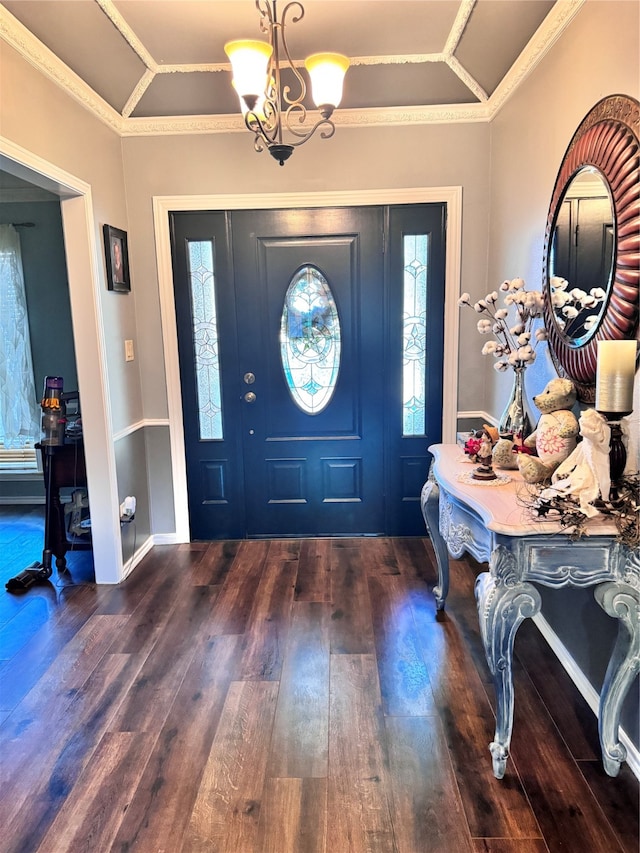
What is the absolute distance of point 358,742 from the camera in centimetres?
188

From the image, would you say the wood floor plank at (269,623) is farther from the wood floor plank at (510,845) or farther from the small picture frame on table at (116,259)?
the small picture frame on table at (116,259)

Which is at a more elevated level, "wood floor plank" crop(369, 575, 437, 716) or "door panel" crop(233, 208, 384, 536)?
"door panel" crop(233, 208, 384, 536)

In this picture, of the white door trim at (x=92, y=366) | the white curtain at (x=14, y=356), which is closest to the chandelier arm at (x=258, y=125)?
the white door trim at (x=92, y=366)

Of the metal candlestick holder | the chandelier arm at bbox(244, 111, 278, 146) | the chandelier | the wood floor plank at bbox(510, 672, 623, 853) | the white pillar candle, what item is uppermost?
the chandelier

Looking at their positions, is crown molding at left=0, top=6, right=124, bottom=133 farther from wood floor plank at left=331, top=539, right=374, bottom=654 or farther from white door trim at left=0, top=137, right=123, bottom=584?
wood floor plank at left=331, top=539, right=374, bottom=654

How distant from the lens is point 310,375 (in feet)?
11.4

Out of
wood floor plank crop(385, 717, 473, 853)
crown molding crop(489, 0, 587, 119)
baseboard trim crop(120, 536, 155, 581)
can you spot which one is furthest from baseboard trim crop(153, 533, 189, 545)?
crown molding crop(489, 0, 587, 119)

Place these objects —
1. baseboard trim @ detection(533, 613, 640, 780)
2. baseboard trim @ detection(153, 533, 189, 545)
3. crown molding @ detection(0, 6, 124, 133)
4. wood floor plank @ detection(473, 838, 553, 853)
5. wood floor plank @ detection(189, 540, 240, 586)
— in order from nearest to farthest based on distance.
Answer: wood floor plank @ detection(473, 838, 553, 853) < baseboard trim @ detection(533, 613, 640, 780) < crown molding @ detection(0, 6, 124, 133) < wood floor plank @ detection(189, 540, 240, 586) < baseboard trim @ detection(153, 533, 189, 545)

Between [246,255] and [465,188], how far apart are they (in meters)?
1.37

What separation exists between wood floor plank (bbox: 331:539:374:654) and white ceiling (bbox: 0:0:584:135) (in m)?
2.57

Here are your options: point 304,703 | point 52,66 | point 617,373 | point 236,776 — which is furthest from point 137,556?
point 617,373

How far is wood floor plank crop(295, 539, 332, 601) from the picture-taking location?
290 centimetres

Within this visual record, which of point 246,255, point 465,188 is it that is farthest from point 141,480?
point 465,188

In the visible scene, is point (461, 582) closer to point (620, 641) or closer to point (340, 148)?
point (620, 641)
